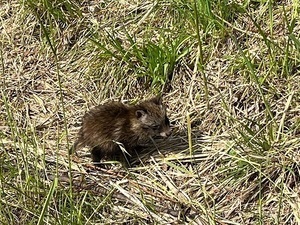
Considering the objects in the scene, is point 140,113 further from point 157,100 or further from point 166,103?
point 166,103

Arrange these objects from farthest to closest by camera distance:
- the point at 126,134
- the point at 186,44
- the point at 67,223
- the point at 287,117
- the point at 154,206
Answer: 1. the point at 186,44
2. the point at 126,134
3. the point at 287,117
4. the point at 154,206
5. the point at 67,223

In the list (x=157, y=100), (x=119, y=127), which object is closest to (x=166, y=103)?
(x=157, y=100)

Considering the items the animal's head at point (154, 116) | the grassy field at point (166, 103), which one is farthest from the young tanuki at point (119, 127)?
the grassy field at point (166, 103)

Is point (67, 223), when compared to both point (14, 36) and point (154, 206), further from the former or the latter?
point (14, 36)

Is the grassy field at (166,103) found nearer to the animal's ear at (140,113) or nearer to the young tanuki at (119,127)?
the young tanuki at (119,127)

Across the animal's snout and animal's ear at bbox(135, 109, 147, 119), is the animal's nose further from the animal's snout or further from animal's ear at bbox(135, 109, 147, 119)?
animal's ear at bbox(135, 109, 147, 119)

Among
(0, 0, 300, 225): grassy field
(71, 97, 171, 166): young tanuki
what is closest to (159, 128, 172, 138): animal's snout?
(71, 97, 171, 166): young tanuki

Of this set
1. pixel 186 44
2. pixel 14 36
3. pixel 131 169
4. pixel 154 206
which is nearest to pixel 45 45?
pixel 14 36
